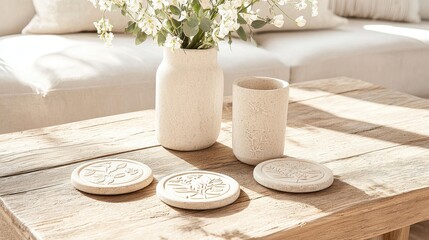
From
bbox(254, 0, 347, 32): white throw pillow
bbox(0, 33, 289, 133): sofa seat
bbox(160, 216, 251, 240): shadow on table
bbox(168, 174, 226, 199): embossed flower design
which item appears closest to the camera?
bbox(160, 216, 251, 240): shadow on table

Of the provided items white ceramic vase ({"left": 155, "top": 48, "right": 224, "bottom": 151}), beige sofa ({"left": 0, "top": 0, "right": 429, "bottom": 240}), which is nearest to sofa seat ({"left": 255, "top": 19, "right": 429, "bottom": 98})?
beige sofa ({"left": 0, "top": 0, "right": 429, "bottom": 240})

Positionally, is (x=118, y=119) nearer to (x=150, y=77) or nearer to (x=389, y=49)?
(x=150, y=77)

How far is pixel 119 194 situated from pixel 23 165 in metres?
0.23

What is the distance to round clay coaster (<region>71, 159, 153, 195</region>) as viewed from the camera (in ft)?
3.88

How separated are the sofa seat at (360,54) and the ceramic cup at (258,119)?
Result: 1109 millimetres

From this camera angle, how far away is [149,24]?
1273 millimetres

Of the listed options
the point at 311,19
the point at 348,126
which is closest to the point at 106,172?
the point at 348,126

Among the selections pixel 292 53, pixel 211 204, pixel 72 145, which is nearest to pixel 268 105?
pixel 211 204

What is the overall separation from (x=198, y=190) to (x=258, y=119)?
20cm

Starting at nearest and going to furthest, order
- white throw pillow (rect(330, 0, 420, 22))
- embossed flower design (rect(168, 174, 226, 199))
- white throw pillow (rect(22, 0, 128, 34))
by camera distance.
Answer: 1. embossed flower design (rect(168, 174, 226, 199))
2. white throw pillow (rect(22, 0, 128, 34))
3. white throw pillow (rect(330, 0, 420, 22))

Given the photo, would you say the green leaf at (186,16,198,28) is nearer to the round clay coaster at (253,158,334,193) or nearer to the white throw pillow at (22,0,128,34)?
the round clay coaster at (253,158,334,193)

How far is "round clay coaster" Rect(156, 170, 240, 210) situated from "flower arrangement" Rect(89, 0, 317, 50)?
0.80 feet

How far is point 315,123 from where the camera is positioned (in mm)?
1598

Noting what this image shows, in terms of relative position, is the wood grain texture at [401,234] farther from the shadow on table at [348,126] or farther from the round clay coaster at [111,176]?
the round clay coaster at [111,176]
